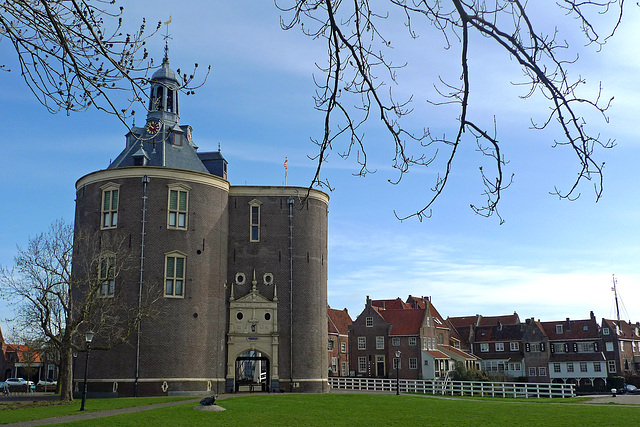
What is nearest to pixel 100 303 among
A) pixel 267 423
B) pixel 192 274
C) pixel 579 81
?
pixel 192 274

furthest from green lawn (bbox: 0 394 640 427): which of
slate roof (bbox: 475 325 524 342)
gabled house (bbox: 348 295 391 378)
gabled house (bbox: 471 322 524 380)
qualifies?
slate roof (bbox: 475 325 524 342)

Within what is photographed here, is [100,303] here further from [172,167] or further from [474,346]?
[474,346]

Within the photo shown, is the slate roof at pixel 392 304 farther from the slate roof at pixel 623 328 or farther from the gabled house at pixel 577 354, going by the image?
the slate roof at pixel 623 328

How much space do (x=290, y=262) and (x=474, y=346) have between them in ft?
158

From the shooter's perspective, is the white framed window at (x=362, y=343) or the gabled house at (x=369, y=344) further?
the white framed window at (x=362, y=343)

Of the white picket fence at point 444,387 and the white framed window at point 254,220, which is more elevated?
the white framed window at point 254,220

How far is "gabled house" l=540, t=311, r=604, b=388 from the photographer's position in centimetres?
7488

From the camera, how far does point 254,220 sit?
150ft

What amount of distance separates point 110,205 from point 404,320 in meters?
40.2

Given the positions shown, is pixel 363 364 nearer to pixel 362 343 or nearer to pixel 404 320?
pixel 362 343

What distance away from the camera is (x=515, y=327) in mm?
82188

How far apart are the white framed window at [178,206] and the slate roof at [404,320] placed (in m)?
36.0

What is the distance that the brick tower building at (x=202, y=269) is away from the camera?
3975 centimetres

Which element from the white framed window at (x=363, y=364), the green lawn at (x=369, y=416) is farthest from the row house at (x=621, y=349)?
the green lawn at (x=369, y=416)
